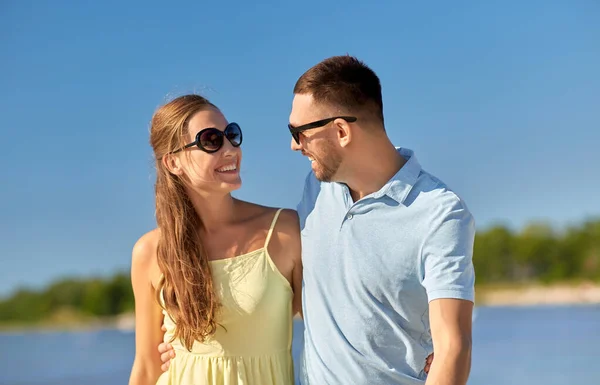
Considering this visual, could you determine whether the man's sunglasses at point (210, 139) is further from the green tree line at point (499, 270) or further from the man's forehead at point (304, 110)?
the green tree line at point (499, 270)

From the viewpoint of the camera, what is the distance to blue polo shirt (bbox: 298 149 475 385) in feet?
7.30

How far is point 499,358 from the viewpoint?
46.7 feet

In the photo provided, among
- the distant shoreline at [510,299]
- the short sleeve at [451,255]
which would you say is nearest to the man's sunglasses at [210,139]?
the short sleeve at [451,255]

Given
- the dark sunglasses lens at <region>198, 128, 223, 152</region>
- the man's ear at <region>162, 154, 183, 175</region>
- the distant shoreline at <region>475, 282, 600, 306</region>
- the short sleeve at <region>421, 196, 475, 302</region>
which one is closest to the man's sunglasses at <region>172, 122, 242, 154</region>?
the dark sunglasses lens at <region>198, 128, 223, 152</region>

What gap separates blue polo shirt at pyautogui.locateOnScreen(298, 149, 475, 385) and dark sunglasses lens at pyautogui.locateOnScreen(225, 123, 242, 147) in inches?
20.3

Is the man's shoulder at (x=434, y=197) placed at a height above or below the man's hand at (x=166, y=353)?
above

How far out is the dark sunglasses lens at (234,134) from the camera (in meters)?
2.75

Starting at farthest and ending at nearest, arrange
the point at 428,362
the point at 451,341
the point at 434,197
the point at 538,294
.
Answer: the point at 538,294
the point at 428,362
the point at 434,197
the point at 451,341

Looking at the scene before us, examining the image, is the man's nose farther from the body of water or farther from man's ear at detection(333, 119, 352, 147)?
the body of water

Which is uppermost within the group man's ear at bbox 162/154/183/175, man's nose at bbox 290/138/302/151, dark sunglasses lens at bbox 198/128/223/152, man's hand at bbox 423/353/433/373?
dark sunglasses lens at bbox 198/128/223/152

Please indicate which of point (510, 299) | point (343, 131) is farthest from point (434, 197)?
point (510, 299)

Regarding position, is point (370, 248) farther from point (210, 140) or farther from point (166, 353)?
point (166, 353)

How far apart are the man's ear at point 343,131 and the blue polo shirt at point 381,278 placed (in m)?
0.16

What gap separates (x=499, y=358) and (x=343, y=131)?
12794mm
